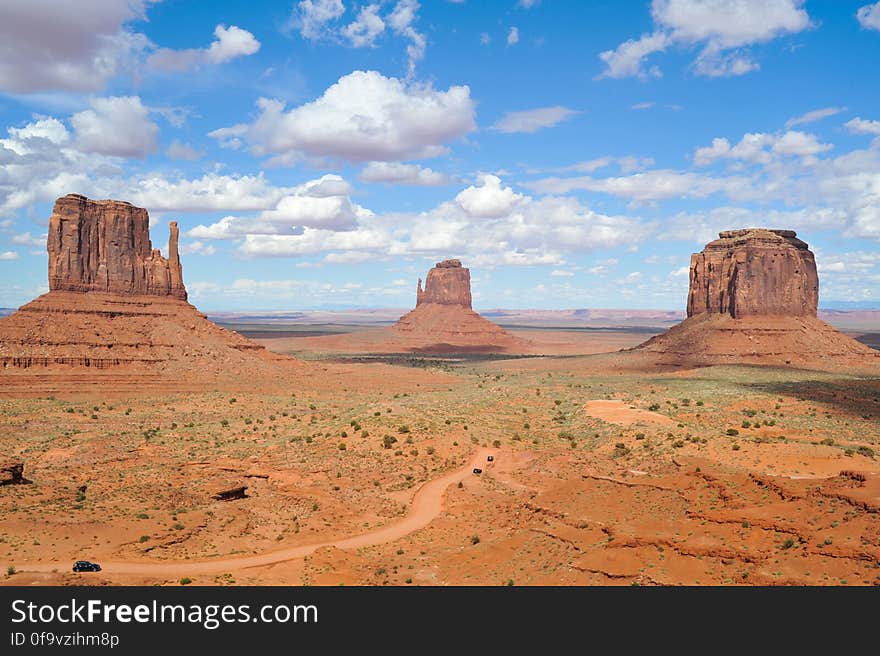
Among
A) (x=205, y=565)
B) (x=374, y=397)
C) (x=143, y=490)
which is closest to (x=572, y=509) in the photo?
(x=205, y=565)

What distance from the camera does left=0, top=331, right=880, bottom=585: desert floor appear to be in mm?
23266

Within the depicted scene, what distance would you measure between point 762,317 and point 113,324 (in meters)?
103

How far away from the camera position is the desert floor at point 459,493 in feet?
76.3

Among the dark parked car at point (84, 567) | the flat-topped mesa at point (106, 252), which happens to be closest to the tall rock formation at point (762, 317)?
the flat-topped mesa at point (106, 252)

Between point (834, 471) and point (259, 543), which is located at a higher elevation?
point (834, 471)

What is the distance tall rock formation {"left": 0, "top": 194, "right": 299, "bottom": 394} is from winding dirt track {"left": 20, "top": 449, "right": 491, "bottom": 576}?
50348 mm

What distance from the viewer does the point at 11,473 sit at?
111ft

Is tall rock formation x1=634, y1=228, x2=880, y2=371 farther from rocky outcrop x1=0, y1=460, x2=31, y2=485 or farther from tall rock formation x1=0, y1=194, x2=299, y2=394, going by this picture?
rocky outcrop x1=0, y1=460, x2=31, y2=485

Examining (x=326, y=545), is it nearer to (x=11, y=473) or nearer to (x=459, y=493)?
(x=459, y=493)

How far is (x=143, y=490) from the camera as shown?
114 feet

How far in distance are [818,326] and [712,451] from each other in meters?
92.7

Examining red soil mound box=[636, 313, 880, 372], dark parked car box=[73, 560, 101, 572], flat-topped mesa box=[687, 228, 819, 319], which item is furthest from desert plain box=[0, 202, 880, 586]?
flat-topped mesa box=[687, 228, 819, 319]

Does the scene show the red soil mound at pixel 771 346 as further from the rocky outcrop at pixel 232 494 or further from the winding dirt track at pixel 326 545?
the rocky outcrop at pixel 232 494
